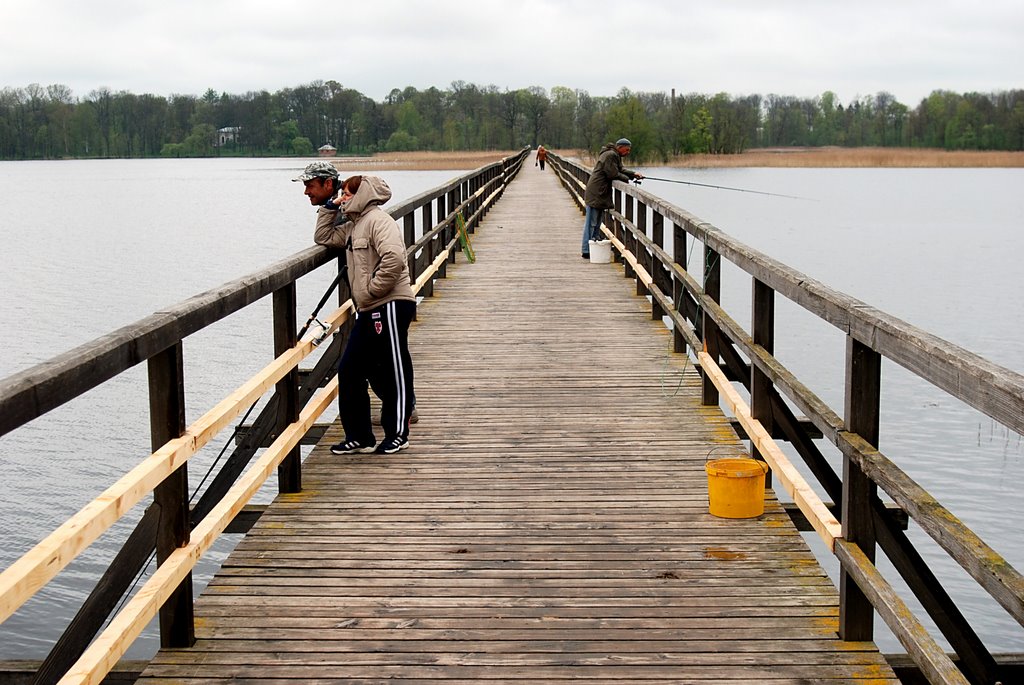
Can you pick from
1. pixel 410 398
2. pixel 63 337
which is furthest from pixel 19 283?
pixel 410 398

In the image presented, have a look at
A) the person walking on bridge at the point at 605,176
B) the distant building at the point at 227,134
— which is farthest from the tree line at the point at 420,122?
the person walking on bridge at the point at 605,176

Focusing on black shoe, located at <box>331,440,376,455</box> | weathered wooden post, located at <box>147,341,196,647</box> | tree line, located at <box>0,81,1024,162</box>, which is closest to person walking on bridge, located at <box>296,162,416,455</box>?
black shoe, located at <box>331,440,376,455</box>

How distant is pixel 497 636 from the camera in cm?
373

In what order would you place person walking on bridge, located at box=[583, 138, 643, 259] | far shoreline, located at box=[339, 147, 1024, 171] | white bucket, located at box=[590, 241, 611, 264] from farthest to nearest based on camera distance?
1. far shoreline, located at box=[339, 147, 1024, 171]
2. white bucket, located at box=[590, 241, 611, 264]
3. person walking on bridge, located at box=[583, 138, 643, 259]

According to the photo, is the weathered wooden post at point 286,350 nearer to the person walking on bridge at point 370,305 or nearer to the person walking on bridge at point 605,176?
the person walking on bridge at point 370,305

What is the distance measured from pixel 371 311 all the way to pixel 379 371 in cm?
34

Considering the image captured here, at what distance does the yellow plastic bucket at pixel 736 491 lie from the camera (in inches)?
192

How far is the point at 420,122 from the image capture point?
503 ft

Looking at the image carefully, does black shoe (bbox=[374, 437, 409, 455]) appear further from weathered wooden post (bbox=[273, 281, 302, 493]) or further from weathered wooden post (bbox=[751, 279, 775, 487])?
weathered wooden post (bbox=[751, 279, 775, 487])

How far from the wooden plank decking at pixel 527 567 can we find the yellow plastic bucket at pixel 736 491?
0.21 ft

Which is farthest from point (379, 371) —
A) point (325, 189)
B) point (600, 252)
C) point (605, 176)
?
point (600, 252)

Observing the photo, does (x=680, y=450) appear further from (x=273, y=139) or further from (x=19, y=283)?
(x=273, y=139)

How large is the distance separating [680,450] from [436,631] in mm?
2586

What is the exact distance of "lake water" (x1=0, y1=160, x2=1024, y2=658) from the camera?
11.2 meters
